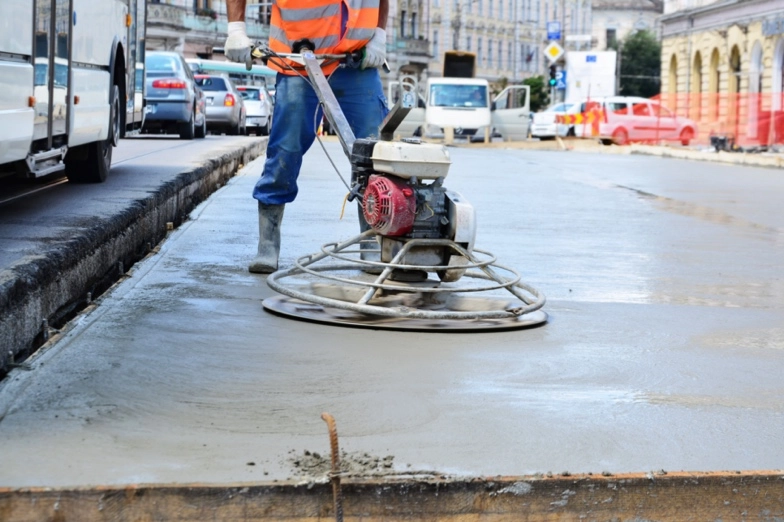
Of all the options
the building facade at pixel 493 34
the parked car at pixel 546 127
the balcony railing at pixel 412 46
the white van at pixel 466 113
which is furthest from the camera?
the building facade at pixel 493 34

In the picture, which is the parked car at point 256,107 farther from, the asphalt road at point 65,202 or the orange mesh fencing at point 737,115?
the asphalt road at point 65,202

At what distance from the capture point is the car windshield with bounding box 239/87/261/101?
3466 centimetres

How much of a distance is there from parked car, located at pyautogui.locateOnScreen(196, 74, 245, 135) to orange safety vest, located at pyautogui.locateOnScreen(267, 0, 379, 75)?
2182cm

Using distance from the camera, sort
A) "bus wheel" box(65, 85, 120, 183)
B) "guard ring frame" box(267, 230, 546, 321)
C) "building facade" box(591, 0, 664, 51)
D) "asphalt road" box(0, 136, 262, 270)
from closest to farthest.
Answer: "guard ring frame" box(267, 230, 546, 321) → "asphalt road" box(0, 136, 262, 270) → "bus wheel" box(65, 85, 120, 183) → "building facade" box(591, 0, 664, 51)

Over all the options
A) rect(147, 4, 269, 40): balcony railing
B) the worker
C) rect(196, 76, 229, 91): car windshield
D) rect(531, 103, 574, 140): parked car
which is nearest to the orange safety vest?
the worker

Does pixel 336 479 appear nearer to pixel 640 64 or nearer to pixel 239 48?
pixel 239 48

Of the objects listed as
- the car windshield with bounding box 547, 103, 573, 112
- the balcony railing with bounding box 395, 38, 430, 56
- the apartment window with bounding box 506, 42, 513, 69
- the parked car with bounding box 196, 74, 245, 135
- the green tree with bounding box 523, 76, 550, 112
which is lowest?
the parked car with bounding box 196, 74, 245, 135

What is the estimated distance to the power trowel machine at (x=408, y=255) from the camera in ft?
15.6

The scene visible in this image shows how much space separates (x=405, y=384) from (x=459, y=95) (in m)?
35.5

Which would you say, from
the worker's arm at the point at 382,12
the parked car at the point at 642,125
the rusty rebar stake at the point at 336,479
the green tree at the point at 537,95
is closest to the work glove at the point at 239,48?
the worker's arm at the point at 382,12

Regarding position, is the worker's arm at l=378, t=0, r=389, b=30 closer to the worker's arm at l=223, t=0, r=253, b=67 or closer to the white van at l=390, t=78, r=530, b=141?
the worker's arm at l=223, t=0, r=253, b=67

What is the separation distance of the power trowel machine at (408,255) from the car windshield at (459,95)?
3361 cm

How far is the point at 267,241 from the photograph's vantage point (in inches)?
237

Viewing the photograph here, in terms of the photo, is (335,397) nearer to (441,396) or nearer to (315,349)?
(441,396)
